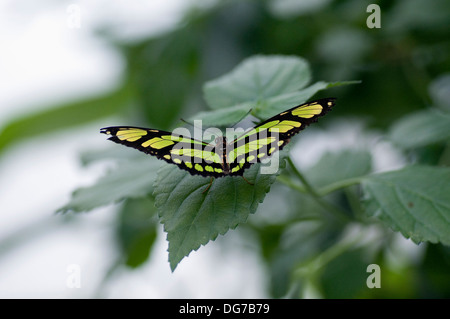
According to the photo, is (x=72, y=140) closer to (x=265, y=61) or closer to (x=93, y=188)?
(x=93, y=188)

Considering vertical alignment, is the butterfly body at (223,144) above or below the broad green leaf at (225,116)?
below

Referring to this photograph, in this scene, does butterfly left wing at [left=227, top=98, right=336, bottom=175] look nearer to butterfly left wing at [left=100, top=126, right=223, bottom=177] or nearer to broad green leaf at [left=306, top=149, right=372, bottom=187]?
Result: butterfly left wing at [left=100, top=126, right=223, bottom=177]

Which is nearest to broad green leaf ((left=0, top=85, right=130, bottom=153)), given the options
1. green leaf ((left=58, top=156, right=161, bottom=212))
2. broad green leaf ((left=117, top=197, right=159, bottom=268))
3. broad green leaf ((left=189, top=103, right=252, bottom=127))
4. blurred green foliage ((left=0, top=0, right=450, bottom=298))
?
blurred green foliage ((left=0, top=0, right=450, bottom=298))

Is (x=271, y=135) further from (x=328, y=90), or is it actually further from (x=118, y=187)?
(x=328, y=90)

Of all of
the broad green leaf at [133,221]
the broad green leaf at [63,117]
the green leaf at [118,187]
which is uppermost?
the broad green leaf at [63,117]

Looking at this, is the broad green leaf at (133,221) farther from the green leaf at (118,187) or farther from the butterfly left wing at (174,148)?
the butterfly left wing at (174,148)

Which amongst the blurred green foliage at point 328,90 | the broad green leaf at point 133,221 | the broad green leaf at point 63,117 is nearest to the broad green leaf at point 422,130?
the blurred green foliage at point 328,90
